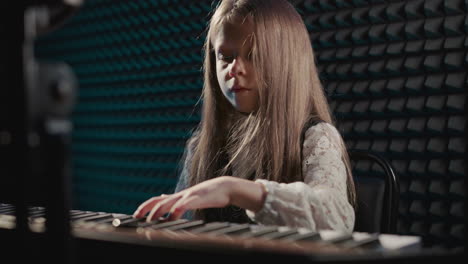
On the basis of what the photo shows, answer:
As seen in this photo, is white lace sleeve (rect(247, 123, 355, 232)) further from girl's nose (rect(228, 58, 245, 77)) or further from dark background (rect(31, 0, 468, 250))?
dark background (rect(31, 0, 468, 250))

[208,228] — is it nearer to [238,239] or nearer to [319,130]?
[238,239]

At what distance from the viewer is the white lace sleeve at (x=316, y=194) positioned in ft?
2.49

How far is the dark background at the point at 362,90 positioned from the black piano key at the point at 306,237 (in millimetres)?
1005

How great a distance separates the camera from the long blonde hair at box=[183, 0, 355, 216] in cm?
105

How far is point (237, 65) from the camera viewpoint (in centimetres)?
107

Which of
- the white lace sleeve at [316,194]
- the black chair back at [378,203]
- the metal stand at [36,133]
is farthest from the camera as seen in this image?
the black chair back at [378,203]

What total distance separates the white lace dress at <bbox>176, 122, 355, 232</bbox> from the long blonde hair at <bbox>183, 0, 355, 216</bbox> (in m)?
0.04

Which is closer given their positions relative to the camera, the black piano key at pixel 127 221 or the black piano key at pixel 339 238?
the black piano key at pixel 339 238

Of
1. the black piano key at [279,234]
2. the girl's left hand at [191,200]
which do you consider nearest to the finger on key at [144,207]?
the girl's left hand at [191,200]

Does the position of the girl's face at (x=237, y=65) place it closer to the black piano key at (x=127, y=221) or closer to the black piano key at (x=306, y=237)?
the black piano key at (x=127, y=221)

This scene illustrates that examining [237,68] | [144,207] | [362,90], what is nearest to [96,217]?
[144,207]

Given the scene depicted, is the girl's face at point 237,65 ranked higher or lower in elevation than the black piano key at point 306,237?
higher

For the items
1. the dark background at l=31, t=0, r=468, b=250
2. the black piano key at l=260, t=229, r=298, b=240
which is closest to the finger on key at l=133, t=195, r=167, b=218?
the black piano key at l=260, t=229, r=298, b=240

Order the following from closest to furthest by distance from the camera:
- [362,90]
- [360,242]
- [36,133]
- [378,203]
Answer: [36,133]
[360,242]
[378,203]
[362,90]
